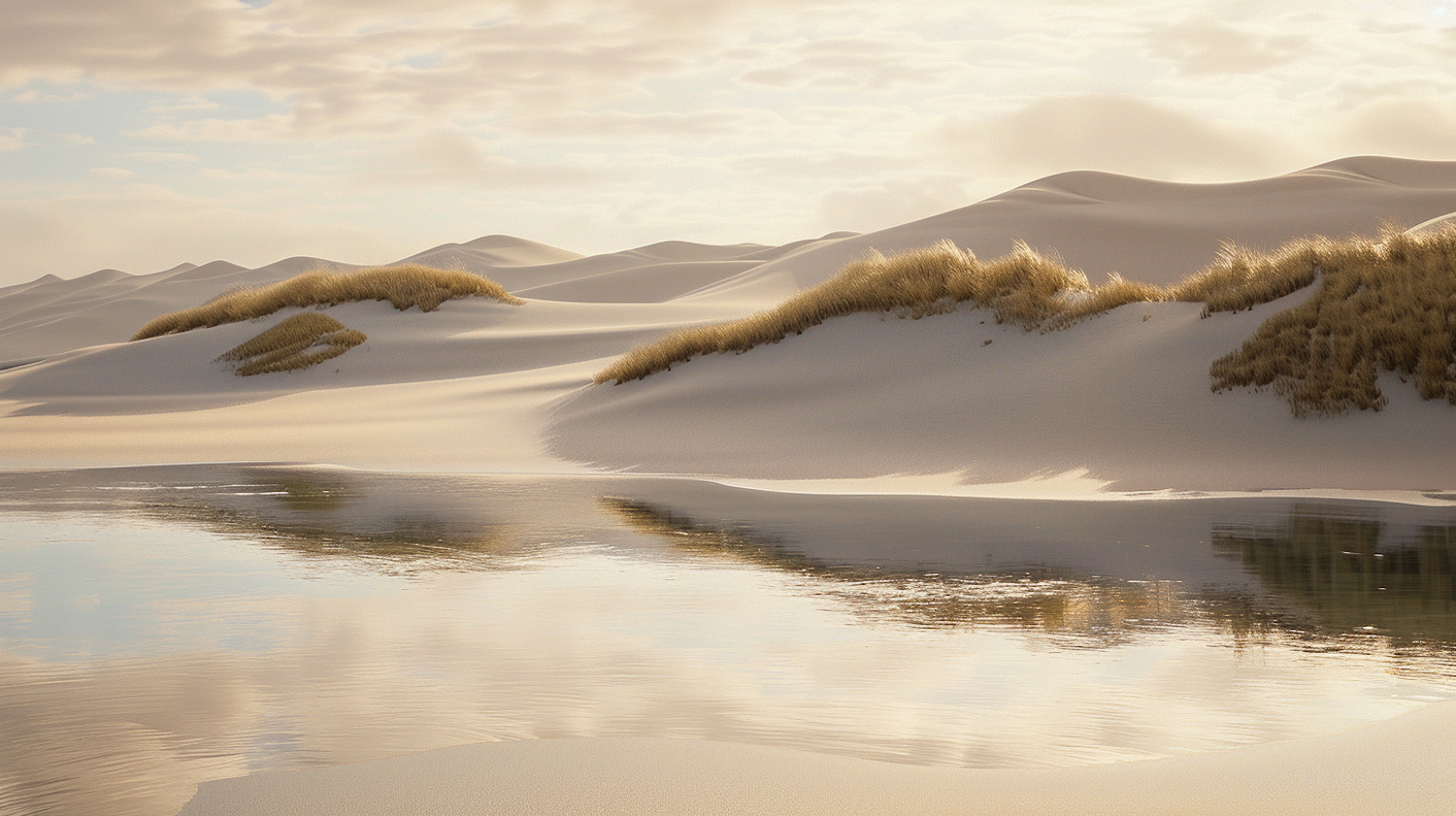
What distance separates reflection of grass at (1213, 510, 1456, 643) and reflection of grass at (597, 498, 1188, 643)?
49 cm

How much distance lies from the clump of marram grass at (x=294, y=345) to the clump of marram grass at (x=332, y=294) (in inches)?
53.6

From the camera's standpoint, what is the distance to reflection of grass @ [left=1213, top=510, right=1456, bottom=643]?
416 cm

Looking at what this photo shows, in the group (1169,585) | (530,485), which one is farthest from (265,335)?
(1169,585)

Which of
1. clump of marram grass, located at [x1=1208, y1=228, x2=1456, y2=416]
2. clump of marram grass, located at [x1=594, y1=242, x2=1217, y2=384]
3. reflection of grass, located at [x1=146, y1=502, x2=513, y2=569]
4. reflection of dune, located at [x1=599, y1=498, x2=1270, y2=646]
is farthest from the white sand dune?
reflection of grass, located at [x1=146, y1=502, x2=513, y2=569]

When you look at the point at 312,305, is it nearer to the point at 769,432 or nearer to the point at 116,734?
the point at 769,432

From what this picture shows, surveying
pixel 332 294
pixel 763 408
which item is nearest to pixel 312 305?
pixel 332 294

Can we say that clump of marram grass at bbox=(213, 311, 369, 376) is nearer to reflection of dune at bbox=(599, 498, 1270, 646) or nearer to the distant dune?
the distant dune

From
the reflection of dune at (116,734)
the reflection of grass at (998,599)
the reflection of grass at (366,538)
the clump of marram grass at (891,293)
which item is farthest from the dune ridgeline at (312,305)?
the reflection of dune at (116,734)

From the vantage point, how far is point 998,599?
454 centimetres

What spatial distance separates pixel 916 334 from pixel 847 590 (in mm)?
8627

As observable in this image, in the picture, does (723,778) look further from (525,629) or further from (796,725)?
(525,629)

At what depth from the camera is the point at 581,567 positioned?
533 cm

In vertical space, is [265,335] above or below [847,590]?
above

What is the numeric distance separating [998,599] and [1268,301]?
7260 mm
